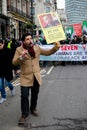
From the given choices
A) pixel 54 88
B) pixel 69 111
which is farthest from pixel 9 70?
pixel 54 88

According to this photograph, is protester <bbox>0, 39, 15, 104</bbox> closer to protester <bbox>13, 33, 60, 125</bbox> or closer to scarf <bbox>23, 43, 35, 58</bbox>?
protester <bbox>13, 33, 60, 125</bbox>

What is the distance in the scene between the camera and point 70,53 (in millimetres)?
24234

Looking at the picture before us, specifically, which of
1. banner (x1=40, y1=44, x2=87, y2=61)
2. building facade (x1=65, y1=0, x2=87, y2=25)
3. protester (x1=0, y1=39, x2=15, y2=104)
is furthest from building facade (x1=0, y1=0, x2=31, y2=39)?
protester (x1=0, y1=39, x2=15, y2=104)

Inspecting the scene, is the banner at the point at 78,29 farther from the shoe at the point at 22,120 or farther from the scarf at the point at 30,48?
the shoe at the point at 22,120

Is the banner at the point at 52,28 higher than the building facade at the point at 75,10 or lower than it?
higher

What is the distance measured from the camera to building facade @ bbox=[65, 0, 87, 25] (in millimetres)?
77500

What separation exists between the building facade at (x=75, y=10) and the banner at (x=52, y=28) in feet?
221

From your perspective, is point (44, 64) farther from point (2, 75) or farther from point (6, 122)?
point (6, 122)

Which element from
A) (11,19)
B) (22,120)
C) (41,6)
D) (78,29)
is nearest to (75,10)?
(41,6)

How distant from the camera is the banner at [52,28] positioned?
831cm

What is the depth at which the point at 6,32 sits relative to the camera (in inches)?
1797

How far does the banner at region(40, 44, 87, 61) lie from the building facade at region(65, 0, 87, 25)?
51557mm

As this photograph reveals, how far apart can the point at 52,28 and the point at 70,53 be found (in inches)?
625

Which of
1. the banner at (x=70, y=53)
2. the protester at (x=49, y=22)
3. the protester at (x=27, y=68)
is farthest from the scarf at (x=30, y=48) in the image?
the banner at (x=70, y=53)
